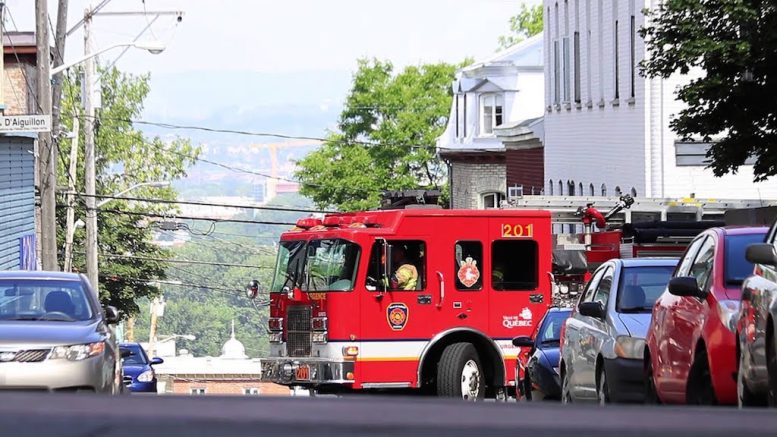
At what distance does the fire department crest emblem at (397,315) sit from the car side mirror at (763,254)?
1479cm

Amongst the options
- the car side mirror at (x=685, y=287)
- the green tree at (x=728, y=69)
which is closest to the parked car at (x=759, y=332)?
the car side mirror at (x=685, y=287)

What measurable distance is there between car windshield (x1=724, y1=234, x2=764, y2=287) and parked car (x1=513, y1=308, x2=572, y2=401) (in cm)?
695

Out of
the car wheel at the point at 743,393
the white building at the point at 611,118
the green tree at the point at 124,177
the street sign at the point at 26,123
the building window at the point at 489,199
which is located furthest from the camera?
the green tree at the point at 124,177

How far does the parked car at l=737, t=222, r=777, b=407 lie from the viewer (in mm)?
8727

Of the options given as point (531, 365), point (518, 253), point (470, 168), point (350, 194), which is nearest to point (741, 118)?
point (531, 365)

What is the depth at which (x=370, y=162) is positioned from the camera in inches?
3332

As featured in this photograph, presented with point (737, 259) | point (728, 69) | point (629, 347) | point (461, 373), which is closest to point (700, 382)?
point (737, 259)

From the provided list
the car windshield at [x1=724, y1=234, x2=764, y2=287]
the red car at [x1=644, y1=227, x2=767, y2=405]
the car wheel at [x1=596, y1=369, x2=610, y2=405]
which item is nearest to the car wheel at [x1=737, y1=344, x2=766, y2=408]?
the red car at [x1=644, y1=227, x2=767, y2=405]

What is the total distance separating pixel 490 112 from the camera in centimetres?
5631

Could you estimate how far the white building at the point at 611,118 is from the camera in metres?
32.1

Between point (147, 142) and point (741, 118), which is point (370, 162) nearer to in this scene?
point (147, 142)

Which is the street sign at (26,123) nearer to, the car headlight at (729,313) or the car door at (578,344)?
the car door at (578,344)

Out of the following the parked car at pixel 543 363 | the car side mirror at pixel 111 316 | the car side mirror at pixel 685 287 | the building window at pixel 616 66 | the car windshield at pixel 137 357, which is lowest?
the car windshield at pixel 137 357

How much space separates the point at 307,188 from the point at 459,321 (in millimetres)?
61686
